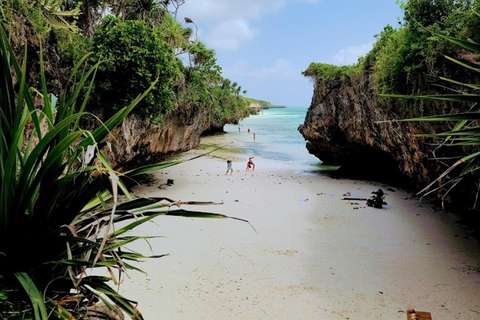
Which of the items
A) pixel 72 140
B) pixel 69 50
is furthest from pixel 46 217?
pixel 69 50

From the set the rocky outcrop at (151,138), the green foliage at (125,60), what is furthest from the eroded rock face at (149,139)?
the green foliage at (125,60)

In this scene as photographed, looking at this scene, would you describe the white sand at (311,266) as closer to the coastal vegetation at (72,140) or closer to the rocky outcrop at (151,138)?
the coastal vegetation at (72,140)

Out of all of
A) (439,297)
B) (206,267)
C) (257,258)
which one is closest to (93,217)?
(206,267)

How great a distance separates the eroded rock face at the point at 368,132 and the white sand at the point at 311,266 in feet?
6.37

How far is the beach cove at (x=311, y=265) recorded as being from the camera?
494 centimetres

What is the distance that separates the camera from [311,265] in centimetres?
644

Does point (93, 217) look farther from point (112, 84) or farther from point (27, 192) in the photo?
point (112, 84)

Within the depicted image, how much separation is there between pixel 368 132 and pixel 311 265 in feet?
29.8

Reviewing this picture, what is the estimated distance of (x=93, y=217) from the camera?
1706 millimetres

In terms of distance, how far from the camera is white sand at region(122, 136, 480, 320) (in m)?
4.94

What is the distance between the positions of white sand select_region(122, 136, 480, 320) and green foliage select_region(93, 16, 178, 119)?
3.87 m

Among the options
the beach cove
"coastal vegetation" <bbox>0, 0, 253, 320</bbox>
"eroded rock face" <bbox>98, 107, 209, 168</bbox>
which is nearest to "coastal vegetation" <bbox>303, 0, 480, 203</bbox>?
the beach cove

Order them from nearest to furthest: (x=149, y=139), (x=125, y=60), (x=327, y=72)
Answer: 1. (x=125, y=60)
2. (x=149, y=139)
3. (x=327, y=72)

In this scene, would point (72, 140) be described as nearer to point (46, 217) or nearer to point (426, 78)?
point (46, 217)
